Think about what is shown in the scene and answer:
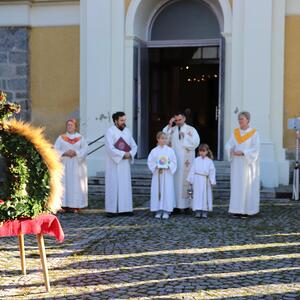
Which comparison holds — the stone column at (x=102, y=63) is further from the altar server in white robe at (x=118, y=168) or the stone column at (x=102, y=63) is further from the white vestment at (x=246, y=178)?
the white vestment at (x=246, y=178)

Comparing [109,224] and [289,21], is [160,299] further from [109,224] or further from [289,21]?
[289,21]

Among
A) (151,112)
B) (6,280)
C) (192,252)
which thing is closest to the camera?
(6,280)

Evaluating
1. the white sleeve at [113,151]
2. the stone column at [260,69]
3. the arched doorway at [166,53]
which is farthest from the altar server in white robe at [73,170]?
the stone column at [260,69]

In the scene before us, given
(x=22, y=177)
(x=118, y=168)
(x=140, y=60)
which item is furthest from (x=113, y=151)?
(x=140, y=60)

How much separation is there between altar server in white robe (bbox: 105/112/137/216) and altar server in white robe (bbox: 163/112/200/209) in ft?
2.61

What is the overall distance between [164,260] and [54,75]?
850cm

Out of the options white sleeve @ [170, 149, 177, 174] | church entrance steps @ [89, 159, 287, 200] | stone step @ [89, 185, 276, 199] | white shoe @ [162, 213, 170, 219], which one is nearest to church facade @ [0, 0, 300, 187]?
church entrance steps @ [89, 159, 287, 200]

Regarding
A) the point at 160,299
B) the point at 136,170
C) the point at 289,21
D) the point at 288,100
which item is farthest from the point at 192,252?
the point at 289,21

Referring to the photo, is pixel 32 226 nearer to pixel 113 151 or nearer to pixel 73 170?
pixel 113 151

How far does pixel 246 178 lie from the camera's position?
9.27m

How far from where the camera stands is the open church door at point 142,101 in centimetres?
1376

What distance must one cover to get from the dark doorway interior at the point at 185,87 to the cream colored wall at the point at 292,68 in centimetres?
304

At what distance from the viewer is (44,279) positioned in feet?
17.2

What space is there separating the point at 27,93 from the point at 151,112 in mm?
3343
